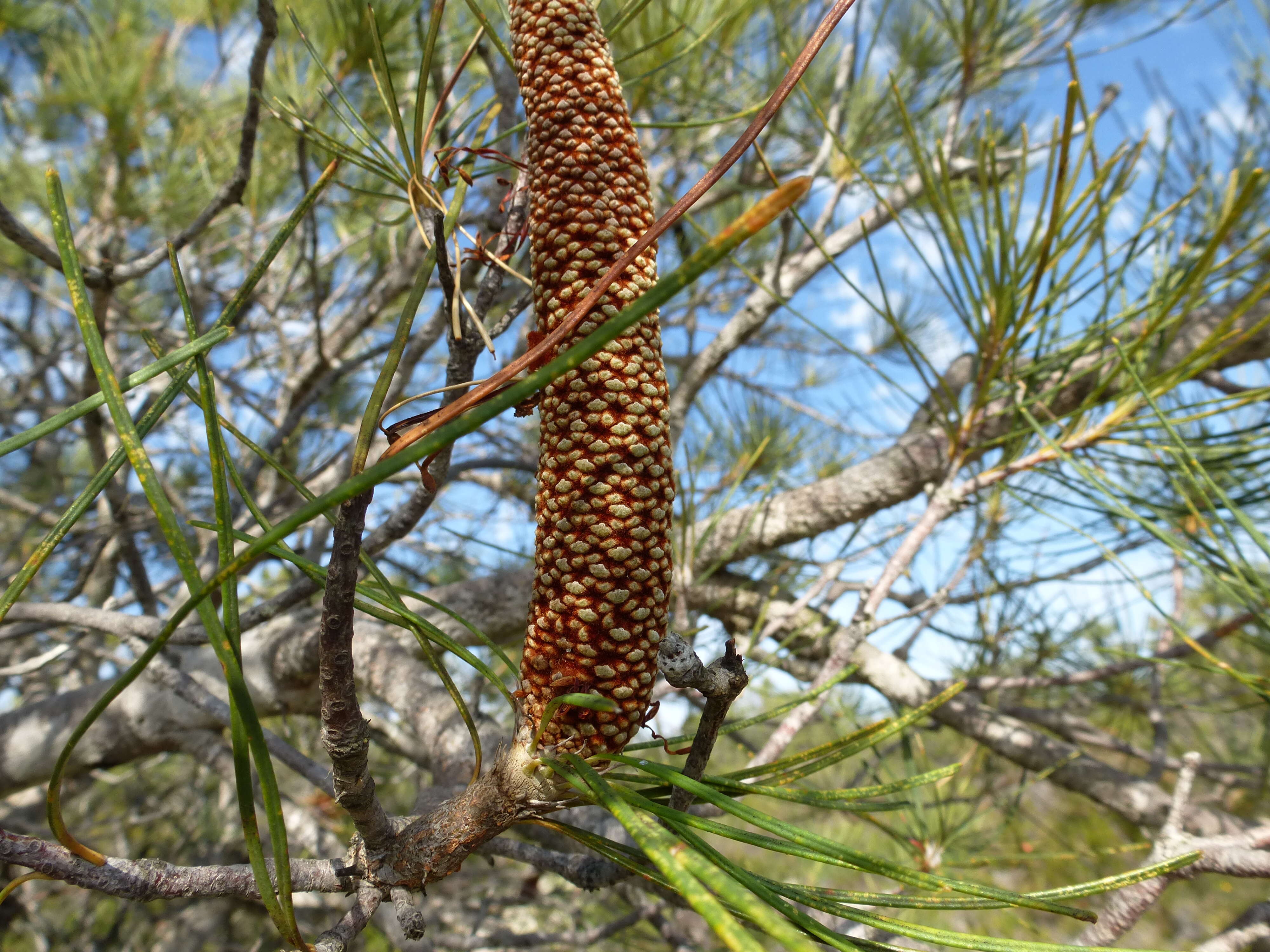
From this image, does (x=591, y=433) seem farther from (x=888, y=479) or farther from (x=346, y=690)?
(x=888, y=479)

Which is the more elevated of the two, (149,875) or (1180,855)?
(1180,855)

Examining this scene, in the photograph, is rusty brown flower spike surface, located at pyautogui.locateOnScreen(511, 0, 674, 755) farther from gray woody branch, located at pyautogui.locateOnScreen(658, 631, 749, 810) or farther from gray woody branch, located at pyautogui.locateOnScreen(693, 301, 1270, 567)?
gray woody branch, located at pyautogui.locateOnScreen(693, 301, 1270, 567)

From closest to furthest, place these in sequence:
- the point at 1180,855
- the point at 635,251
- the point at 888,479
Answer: the point at 635,251, the point at 1180,855, the point at 888,479

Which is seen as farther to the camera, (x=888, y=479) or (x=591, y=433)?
(x=888, y=479)

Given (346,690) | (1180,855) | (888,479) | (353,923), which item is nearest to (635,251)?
(346,690)

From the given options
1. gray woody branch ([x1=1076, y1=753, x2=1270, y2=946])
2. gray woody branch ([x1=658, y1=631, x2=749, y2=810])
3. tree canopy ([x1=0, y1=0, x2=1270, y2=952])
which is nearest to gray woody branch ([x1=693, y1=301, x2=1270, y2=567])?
tree canopy ([x1=0, y1=0, x2=1270, y2=952])

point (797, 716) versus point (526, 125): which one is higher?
point (526, 125)

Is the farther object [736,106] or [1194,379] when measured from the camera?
[736,106]

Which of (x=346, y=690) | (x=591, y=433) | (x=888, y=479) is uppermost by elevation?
(x=888, y=479)

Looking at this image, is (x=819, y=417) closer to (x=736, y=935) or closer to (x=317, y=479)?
(x=317, y=479)

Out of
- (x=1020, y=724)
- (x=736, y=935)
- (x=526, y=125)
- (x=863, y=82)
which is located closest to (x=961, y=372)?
(x=1020, y=724)
